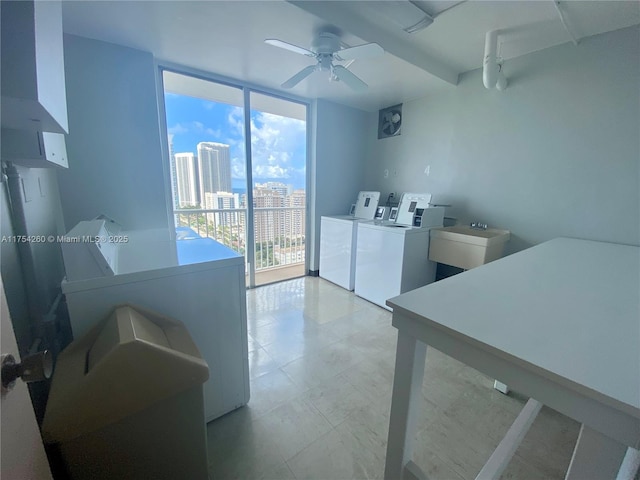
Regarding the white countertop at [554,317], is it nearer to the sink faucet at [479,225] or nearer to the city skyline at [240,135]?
the sink faucet at [479,225]

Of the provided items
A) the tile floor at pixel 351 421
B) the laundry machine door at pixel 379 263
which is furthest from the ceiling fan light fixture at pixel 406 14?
the tile floor at pixel 351 421

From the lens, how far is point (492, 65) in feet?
6.93

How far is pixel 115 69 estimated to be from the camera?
2.05 metres

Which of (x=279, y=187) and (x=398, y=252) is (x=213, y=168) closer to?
(x=279, y=187)

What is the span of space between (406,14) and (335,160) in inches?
76.2

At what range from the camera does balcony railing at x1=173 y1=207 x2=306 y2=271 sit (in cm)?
309

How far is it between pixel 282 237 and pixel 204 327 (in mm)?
2718

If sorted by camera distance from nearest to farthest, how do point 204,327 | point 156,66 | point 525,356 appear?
point 525,356 < point 204,327 < point 156,66

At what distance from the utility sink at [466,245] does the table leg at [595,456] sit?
200 cm

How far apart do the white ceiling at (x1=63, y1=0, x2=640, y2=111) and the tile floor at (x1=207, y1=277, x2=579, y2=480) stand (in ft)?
7.90

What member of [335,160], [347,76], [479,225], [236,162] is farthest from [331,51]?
[479,225]

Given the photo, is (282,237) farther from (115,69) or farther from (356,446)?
(356,446)

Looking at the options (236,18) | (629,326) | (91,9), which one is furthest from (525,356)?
(91,9)

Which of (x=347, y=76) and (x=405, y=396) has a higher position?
(x=347, y=76)
